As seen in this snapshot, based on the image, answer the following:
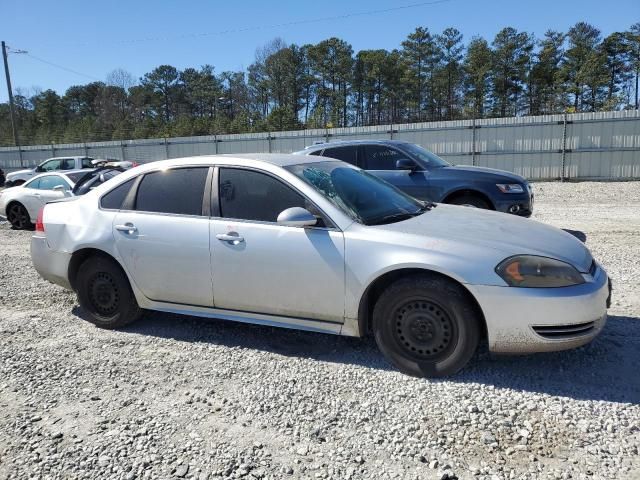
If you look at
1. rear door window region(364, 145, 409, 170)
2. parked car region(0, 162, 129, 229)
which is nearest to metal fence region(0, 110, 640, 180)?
rear door window region(364, 145, 409, 170)

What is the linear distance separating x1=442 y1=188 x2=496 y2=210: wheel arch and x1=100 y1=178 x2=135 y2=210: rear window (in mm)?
5246

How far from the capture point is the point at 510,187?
8.10 m

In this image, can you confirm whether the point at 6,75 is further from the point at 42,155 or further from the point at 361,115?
the point at 361,115

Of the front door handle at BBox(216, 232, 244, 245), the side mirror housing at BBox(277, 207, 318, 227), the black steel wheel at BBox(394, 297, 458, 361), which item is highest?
the side mirror housing at BBox(277, 207, 318, 227)

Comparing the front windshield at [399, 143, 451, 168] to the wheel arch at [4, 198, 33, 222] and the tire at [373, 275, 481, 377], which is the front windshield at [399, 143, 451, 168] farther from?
the wheel arch at [4, 198, 33, 222]

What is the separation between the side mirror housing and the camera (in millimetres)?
3631

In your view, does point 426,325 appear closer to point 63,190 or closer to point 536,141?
point 63,190

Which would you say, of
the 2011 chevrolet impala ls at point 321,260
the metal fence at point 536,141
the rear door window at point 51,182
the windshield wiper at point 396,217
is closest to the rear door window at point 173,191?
the 2011 chevrolet impala ls at point 321,260

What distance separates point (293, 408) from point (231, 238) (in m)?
1.40

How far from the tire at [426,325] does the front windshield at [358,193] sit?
64 cm

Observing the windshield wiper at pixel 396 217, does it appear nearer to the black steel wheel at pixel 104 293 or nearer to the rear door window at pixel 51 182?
the black steel wheel at pixel 104 293

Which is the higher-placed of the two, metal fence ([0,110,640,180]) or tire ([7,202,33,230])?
metal fence ([0,110,640,180])

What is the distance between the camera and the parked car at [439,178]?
8094 millimetres

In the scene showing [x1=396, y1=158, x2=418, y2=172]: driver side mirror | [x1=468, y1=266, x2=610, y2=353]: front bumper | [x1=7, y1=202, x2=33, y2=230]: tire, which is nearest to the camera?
[x1=468, y1=266, x2=610, y2=353]: front bumper
